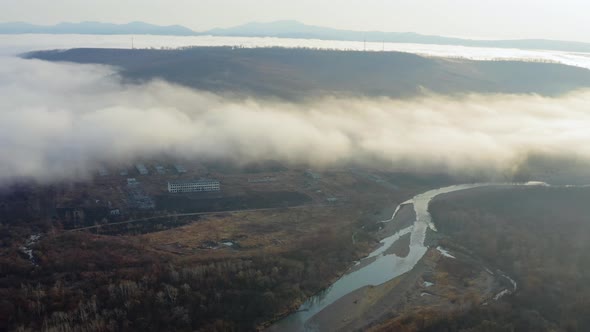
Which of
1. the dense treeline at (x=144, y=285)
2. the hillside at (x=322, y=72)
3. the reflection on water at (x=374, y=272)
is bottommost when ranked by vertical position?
the reflection on water at (x=374, y=272)

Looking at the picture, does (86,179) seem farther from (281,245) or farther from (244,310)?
(244,310)

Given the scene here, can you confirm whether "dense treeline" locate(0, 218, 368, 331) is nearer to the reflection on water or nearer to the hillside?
the reflection on water

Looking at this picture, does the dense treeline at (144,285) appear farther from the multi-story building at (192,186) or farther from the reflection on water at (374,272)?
the multi-story building at (192,186)

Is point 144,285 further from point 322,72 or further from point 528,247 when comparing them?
point 322,72

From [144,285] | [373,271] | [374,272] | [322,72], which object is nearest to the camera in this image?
[144,285]

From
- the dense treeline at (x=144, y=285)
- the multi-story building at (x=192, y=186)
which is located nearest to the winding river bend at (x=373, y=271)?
the dense treeline at (x=144, y=285)

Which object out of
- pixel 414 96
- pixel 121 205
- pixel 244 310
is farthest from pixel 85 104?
pixel 244 310

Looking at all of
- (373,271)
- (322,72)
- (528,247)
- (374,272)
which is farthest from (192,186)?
(322,72)
